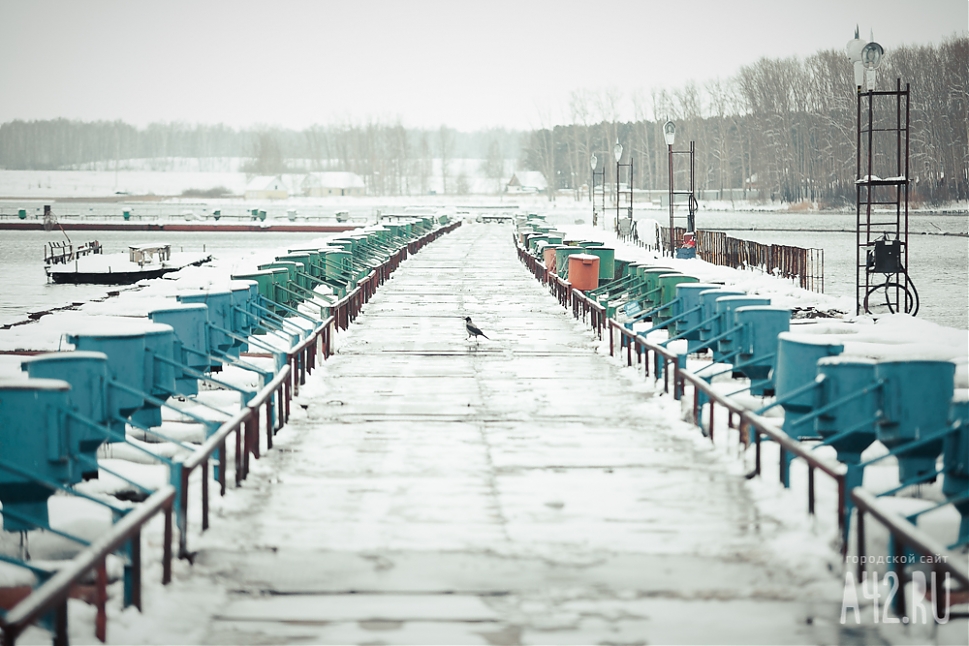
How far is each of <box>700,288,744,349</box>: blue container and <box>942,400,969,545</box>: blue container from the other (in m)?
7.03

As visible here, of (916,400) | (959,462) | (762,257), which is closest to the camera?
(959,462)

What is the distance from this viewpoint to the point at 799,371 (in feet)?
32.9

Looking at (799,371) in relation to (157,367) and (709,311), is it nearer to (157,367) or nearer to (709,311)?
(709,311)

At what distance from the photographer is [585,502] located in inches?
352

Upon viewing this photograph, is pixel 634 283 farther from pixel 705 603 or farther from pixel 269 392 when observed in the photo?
pixel 705 603

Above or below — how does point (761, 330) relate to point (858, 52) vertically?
below

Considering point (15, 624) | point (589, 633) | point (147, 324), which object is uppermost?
point (147, 324)

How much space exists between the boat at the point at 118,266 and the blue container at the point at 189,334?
38695 mm

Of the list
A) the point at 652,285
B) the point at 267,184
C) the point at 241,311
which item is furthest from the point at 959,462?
the point at 267,184

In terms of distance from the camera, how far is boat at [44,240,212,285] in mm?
49531

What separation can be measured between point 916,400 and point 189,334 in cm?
777

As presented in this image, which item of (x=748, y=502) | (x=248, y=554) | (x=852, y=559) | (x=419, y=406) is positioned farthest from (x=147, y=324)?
(x=852, y=559)

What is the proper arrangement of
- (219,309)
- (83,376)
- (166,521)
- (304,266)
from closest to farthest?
(166,521) → (83,376) → (219,309) → (304,266)

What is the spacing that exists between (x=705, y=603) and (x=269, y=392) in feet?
16.8
